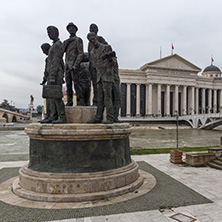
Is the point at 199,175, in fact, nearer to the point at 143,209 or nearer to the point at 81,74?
the point at 143,209

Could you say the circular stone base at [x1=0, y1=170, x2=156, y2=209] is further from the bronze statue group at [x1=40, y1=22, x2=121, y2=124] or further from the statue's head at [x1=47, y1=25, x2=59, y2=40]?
the statue's head at [x1=47, y1=25, x2=59, y2=40]

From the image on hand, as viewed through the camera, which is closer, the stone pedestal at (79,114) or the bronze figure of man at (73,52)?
the stone pedestal at (79,114)

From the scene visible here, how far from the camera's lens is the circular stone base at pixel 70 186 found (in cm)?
509

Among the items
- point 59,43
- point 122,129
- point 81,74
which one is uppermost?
point 59,43

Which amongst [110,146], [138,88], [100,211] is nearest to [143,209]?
[100,211]

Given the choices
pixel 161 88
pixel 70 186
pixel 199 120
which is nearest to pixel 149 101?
pixel 161 88

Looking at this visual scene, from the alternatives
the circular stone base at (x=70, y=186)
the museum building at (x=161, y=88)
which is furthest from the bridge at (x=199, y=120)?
the circular stone base at (x=70, y=186)

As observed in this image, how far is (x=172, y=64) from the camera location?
66.8 metres

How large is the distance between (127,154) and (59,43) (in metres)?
4.02

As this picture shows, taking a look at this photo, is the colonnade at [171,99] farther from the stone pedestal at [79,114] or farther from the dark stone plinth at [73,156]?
the dark stone plinth at [73,156]

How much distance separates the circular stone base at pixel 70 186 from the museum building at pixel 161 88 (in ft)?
187

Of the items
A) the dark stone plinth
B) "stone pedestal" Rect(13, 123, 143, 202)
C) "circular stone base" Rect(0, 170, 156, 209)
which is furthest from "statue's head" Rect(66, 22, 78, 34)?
"circular stone base" Rect(0, 170, 156, 209)

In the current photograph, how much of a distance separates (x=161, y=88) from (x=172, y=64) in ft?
27.9

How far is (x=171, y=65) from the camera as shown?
6669cm
